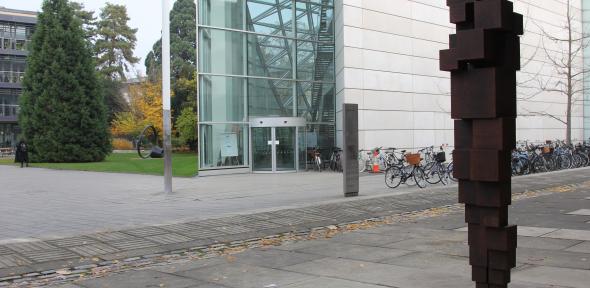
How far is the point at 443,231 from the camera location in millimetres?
9305

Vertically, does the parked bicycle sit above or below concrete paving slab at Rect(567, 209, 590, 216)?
above

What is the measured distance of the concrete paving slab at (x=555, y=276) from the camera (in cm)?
572

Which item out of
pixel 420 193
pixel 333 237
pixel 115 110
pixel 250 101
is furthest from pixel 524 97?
pixel 115 110

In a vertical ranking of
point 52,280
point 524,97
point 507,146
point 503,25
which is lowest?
point 52,280

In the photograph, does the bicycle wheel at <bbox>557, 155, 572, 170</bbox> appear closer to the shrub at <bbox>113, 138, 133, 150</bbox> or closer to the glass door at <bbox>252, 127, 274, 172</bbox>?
the glass door at <bbox>252, 127, 274, 172</bbox>

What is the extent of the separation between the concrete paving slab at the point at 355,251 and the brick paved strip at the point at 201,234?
1241mm

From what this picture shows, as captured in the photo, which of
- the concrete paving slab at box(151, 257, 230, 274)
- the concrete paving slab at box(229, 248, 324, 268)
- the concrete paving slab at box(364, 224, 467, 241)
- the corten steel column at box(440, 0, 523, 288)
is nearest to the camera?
the corten steel column at box(440, 0, 523, 288)

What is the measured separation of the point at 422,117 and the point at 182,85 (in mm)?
32361

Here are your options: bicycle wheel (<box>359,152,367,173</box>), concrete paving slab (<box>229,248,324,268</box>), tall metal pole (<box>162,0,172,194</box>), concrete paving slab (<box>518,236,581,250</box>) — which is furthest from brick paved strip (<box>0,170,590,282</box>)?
bicycle wheel (<box>359,152,367,173</box>)

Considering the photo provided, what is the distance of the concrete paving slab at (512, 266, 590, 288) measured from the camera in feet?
18.8

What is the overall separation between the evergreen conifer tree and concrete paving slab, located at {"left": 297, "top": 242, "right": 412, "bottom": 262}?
35.1 meters

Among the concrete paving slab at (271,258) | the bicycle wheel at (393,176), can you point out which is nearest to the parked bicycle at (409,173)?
the bicycle wheel at (393,176)

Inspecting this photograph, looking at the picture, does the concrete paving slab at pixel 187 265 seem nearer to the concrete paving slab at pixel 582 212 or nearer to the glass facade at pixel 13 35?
the concrete paving slab at pixel 582 212

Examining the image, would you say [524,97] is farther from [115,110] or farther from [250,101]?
[115,110]
